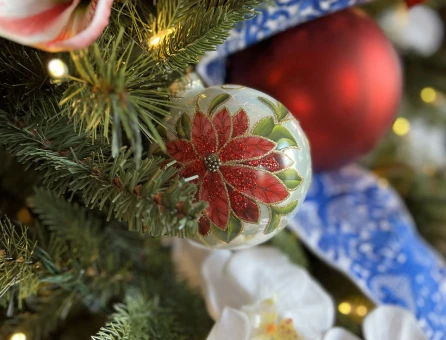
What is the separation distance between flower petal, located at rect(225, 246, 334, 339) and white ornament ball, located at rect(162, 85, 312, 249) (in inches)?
4.7

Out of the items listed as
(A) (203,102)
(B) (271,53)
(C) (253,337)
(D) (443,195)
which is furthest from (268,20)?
(D) (443,195)

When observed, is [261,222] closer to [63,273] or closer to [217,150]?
[217,150]

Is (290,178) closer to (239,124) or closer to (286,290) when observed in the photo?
(239,124)

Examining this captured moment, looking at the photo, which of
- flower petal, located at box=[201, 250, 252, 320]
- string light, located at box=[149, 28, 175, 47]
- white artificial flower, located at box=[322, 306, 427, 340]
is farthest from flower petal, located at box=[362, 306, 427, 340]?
string light, located at box=[149, 28, 175, 47]

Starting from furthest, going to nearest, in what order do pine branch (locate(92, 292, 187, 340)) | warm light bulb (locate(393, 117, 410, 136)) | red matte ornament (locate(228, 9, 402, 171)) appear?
warm light bulb (locate(393, 117, 410, 136)) < red matte ornament (locate(228, 9, 402, 171)) < pine branch (locate(92, 292, 187, 340))

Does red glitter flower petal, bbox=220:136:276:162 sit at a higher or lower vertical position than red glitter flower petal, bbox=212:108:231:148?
lower

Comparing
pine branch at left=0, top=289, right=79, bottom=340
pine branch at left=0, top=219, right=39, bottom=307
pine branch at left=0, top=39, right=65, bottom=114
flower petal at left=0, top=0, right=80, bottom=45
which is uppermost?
flower petal at left=0, top=0, right=80, bottom=45

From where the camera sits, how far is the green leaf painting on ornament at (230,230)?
0.32 meters

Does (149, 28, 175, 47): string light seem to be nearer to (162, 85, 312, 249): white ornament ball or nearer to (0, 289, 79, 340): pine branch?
(162, 85, 312, 249): white ornament ball

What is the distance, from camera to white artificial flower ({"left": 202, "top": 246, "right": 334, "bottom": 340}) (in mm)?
395

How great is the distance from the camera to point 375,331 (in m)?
0.44

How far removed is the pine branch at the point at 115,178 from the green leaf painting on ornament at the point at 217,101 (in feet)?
0.18

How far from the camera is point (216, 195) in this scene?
0.32m

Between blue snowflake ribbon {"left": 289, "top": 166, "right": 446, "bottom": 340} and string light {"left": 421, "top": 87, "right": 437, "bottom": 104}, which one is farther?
string light {"left": 421, "top": 87, "right": 437, "bottom": 104}
